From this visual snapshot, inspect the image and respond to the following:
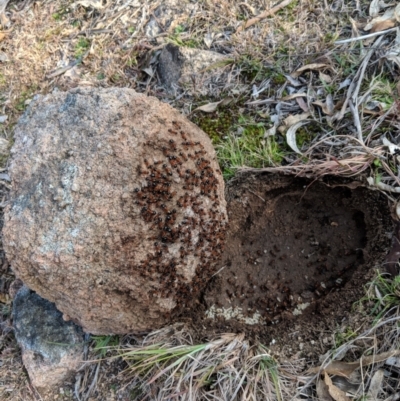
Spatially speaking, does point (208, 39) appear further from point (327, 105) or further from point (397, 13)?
point (397, 13)

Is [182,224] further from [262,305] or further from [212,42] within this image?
[212,42]

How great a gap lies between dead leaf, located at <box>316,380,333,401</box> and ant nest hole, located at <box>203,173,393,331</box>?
44 centimetres

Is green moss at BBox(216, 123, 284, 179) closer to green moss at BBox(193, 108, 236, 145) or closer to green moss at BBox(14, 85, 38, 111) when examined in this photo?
green moss at BBox(193, 108, 236, 145)

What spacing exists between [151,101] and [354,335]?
2.10 m

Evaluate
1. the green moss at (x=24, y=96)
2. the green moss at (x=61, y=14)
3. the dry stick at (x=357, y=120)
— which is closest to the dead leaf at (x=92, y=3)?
the green moss at (x=61, y=14)

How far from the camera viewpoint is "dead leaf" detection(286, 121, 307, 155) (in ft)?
11.0

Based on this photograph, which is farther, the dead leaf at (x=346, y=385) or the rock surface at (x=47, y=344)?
the rock surface at (x=47, y=344)

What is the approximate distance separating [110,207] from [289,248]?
1.51 meters

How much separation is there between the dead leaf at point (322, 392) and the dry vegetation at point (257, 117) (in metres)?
0.01

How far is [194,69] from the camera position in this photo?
385 cm

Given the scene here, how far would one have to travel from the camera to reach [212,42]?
4059mm

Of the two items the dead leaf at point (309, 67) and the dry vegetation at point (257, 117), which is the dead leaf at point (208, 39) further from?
the dead leaf at point (309, 67)

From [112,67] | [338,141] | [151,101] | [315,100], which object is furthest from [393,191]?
[112,67]

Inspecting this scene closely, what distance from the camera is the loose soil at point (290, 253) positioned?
3178 millimetres
